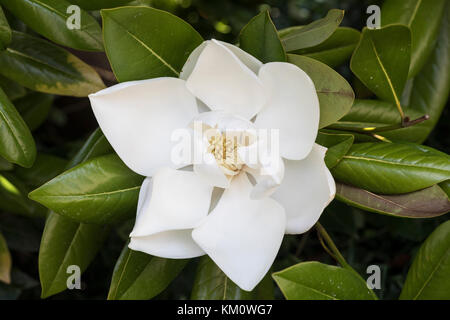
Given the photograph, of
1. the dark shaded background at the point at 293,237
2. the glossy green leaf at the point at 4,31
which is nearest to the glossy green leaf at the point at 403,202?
the dark shaded background at the point at 293,237

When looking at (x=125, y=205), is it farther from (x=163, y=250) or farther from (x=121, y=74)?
(x=121, y=74)

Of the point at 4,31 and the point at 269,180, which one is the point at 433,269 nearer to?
the point at 269,180

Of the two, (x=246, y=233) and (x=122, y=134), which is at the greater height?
(x=122, y=134)

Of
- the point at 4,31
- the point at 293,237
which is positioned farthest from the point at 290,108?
the point at 293,237

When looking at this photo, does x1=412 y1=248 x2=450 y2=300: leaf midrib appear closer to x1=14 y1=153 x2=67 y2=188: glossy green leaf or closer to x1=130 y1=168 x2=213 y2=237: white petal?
x1=130 y1=168 x2=213 y2=237: white petal
